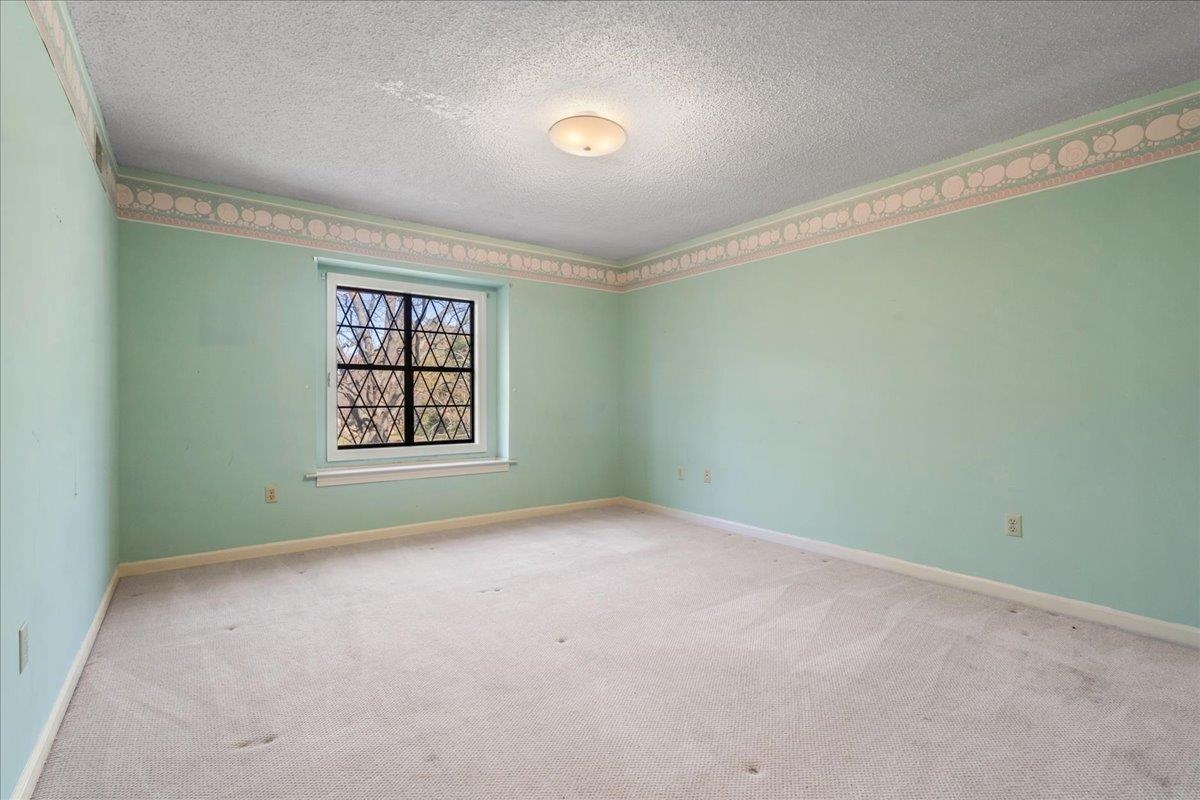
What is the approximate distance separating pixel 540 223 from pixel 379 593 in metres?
2.88

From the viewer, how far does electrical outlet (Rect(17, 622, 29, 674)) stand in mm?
1575

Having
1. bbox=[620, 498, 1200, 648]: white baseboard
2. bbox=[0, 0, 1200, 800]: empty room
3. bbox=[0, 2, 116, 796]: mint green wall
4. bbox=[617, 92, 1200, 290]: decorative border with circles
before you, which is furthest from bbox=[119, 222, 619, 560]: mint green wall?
bbox=[617, 92, 1200, 290]: decorative border with circles

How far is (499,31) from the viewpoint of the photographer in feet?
7.07

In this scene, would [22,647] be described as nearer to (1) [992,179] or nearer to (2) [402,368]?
(2) [402,368]

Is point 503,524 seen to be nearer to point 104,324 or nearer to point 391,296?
point 391,296

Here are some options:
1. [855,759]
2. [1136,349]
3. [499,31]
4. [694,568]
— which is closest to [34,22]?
[499,31]

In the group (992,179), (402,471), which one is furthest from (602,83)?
(402,471)

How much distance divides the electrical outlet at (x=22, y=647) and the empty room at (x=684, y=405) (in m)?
0.03

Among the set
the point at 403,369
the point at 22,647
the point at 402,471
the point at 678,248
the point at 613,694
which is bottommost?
the point at 613,694

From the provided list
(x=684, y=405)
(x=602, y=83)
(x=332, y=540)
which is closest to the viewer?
(x=602, y=83)

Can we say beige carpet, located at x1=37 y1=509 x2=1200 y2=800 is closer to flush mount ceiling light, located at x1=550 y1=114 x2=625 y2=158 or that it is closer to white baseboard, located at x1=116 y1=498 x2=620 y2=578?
white baseboard, located at x1=116 y1=498 x2=620 y2=578

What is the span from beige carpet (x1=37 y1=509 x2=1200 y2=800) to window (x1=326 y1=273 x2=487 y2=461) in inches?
55.0

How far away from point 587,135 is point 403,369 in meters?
2.66

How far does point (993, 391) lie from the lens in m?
3.15
